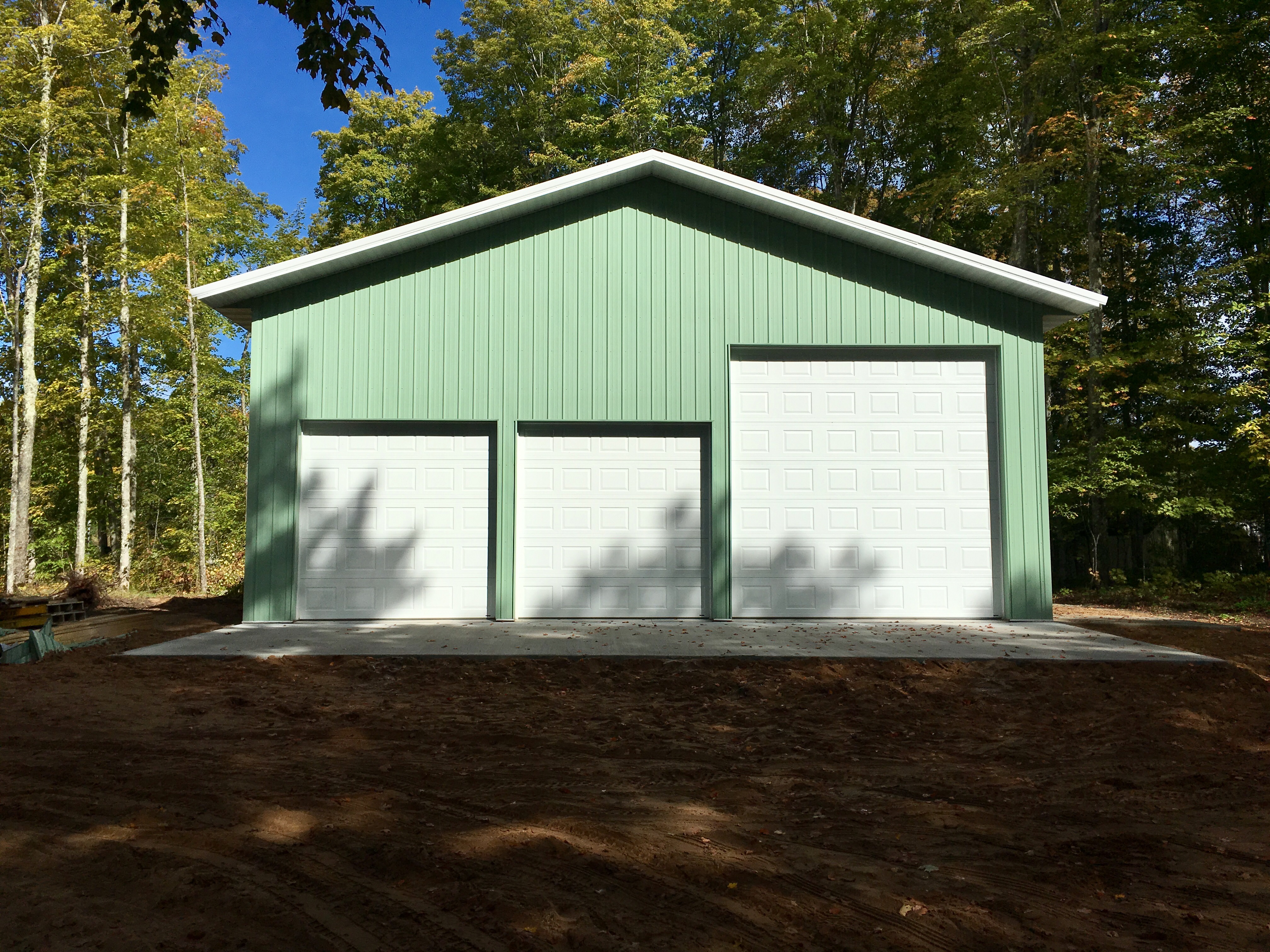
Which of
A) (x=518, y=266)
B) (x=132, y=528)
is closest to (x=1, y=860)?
(x=518, y=266)

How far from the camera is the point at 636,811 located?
344cm

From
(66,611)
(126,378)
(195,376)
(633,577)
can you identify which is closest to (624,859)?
(633,577)

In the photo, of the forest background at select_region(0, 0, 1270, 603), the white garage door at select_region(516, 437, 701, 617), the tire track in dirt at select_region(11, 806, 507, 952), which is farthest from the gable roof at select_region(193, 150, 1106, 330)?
the tire track in dirt at select_region(11, 806, 507, 952)

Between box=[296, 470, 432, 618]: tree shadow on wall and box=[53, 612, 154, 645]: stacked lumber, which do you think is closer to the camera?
box=[53, 612, 154, 645]: stacked lumber

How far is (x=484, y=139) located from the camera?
22.7 metres

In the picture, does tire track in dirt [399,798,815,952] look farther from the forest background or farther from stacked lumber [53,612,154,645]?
the forest background

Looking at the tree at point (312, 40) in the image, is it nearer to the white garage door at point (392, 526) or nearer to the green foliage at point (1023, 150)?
the white garage door at point (392, 526)

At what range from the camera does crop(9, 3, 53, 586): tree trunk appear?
1508 cm

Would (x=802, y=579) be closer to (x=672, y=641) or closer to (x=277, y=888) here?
(x=672, y=641)

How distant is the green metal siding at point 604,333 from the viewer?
909 centimetres

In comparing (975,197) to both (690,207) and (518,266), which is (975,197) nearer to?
(690,207)

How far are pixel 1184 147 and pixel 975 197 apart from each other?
3516 mm

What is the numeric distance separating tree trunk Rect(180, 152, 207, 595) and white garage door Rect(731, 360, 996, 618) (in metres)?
12.4

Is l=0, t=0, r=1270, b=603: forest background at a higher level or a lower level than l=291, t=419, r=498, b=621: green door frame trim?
higher
